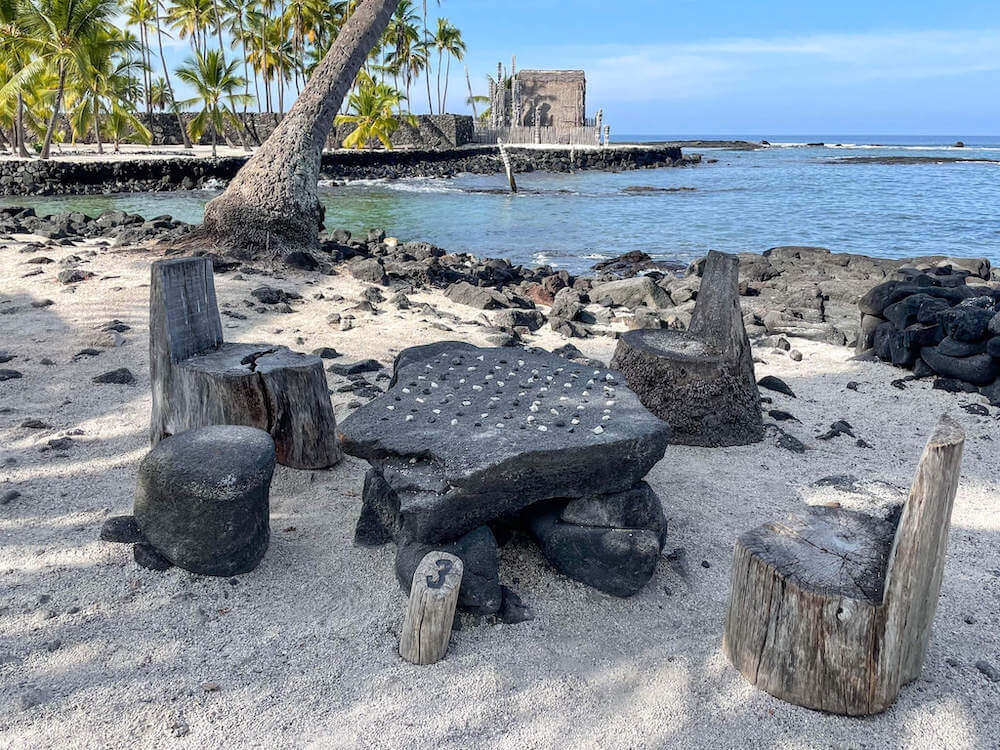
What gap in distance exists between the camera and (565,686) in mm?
2621

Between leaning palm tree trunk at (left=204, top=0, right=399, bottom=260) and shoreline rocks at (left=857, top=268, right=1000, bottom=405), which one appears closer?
shoreline rocks at (left=857, top=268, right=1000, bottom=405)

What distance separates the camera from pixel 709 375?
475cm

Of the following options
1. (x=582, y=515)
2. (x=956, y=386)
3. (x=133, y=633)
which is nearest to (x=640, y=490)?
(x=582, y=515)

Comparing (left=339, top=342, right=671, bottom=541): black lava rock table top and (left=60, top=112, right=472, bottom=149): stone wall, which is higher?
(left=60, top=112, right=472, bottom=149): stone wall

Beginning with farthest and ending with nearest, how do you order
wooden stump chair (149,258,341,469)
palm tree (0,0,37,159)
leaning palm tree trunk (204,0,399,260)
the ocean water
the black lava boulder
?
1. palm tree (0,0,37,159)
2. the ocean water
3. leaning palm tree trunk (204,0,399,260)
4. wooden stump chair (149,258,341,469)
5. the black lava boulder

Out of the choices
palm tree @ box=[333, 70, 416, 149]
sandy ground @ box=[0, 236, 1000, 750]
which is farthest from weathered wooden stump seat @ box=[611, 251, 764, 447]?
palm tree @ box=[333, 70, 416, 149]

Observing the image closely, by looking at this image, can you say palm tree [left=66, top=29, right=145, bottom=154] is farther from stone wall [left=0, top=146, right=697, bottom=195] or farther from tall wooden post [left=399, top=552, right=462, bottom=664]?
tall wooden post [left=399, top=552, right=462, bottom=664]

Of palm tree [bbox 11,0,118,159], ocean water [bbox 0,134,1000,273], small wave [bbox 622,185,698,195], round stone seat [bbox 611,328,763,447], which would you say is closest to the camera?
round stone seat [bbox 611,328,763,447]

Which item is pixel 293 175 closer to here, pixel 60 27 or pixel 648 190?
pixel 60 27

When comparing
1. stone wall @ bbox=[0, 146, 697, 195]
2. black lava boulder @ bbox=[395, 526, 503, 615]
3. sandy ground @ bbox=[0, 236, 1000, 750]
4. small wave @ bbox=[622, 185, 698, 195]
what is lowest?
sandy ground @ bbox=[0, 236, 1000, 750]

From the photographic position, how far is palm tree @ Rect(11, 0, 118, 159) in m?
22.6

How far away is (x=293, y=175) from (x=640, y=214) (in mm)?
15845

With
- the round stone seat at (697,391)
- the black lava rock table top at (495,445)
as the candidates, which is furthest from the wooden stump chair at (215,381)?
the round stone seat at (697,391)

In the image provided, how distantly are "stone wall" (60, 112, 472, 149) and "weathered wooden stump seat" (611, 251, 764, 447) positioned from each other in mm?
36589
